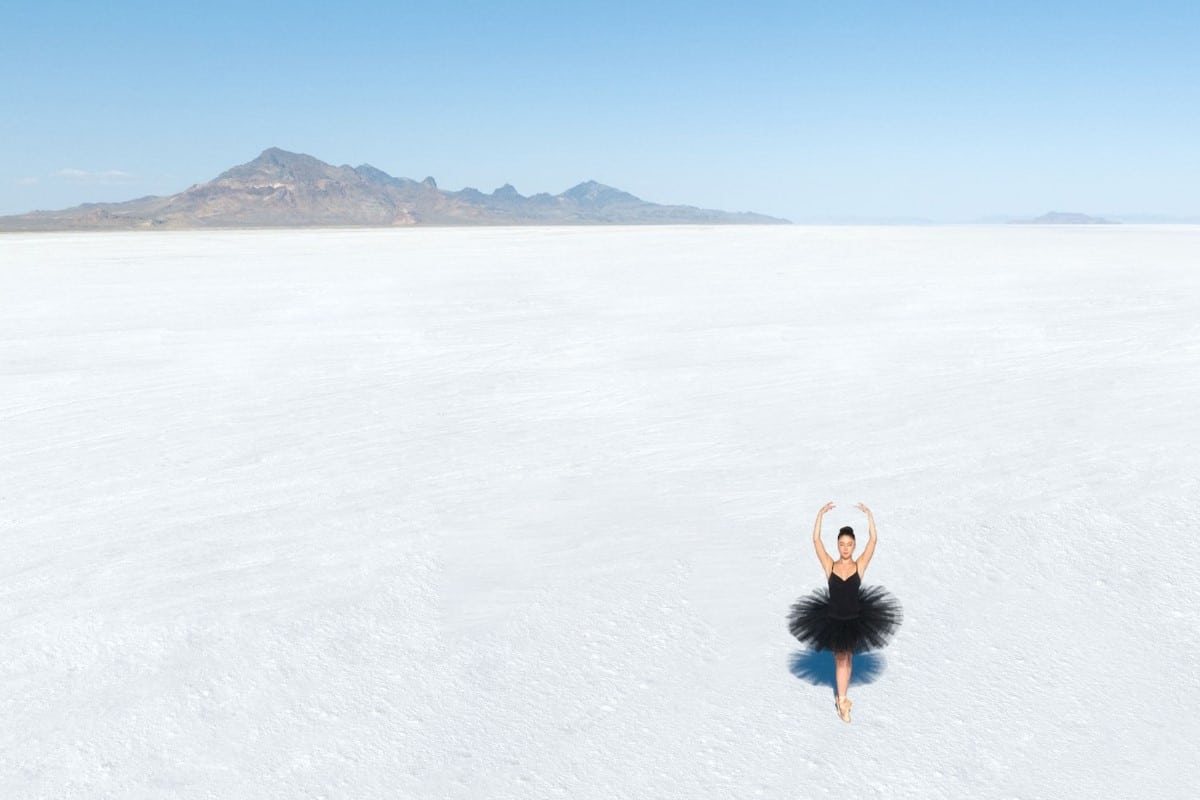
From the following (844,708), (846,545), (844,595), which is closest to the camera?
(846,545)

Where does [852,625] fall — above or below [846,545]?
below

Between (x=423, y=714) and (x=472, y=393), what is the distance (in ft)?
20.5

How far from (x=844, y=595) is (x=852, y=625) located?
0.14m

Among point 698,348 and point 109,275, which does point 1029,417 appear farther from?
point 109,275

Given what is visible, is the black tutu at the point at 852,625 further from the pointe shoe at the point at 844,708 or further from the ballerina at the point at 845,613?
the pointe shoe at the point at 844,708

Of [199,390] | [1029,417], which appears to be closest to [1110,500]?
[1029,417]

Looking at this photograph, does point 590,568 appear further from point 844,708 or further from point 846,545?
point 846,545

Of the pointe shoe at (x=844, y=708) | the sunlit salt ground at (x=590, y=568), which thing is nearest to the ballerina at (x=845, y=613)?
the pointe shoe at (x=844, y=708)

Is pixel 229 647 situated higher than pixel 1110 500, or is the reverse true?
pixel 1110 500

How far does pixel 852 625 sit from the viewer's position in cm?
381

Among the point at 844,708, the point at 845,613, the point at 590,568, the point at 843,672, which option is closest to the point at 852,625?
the point at 845,613

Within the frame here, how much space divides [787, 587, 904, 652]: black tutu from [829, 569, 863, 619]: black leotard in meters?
0.03

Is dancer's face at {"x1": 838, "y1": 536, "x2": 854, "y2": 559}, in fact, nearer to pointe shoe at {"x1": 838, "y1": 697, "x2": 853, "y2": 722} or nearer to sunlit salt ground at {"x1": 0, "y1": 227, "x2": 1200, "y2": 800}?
pointe shoe at {"x1": 838, "y1": 697, "x2": 853, "y2": 722}

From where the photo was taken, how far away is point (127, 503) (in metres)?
6.87
